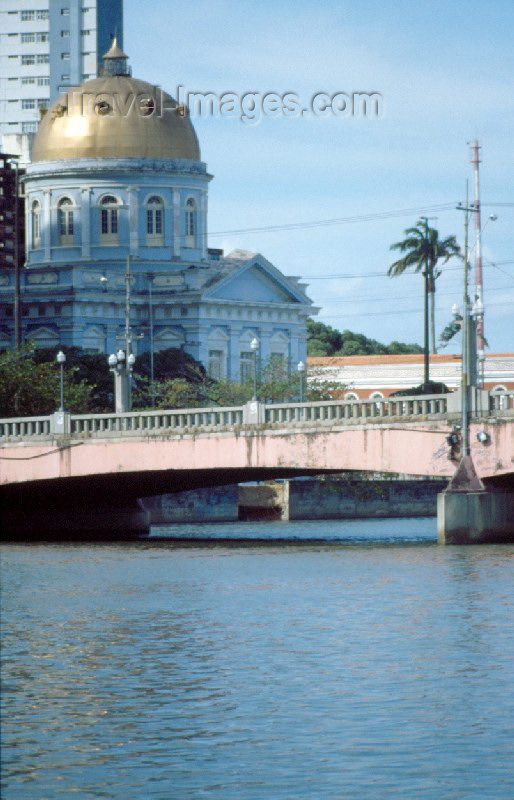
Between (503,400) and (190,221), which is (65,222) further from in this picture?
(503,400)

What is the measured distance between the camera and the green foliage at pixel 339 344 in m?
180

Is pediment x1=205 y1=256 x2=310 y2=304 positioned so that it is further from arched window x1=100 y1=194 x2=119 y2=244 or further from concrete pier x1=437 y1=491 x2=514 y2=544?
concrete pier x1=437 y1=491 x2=514 y2=544

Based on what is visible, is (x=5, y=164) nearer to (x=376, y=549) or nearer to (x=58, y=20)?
(x=58, y=20)

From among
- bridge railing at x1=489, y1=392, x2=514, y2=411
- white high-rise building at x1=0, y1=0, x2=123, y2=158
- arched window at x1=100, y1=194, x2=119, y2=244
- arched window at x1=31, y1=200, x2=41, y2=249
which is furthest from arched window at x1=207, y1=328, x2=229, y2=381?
bridge railing at x1=489, y1=392, x2=514, y2=411

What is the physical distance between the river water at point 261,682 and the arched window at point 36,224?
7633 cm

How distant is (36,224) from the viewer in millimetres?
134625

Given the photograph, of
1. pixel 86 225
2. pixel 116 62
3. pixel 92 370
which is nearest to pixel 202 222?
pixel 86 225

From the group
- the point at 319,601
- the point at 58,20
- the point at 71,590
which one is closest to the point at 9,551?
the point at 71,590

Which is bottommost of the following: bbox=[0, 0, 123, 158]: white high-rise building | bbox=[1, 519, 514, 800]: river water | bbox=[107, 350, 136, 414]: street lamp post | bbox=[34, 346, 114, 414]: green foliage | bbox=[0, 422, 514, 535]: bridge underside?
bbox=[1, 519, 514, 800]: river water

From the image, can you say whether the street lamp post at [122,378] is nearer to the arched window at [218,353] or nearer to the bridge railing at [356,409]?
the bridge railing at [356,409]

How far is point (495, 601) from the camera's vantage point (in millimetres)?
47094

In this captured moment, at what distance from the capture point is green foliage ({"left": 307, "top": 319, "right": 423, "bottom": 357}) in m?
180

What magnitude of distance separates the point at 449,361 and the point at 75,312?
87.7 feet

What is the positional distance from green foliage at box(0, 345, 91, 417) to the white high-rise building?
84577 mm
